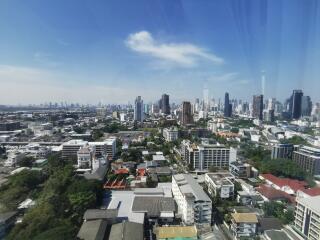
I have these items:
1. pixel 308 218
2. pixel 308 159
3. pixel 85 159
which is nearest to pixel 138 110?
pixel 85 159

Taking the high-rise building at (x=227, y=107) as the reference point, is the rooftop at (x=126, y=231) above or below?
below

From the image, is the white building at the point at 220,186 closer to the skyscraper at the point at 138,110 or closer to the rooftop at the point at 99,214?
the rooftop at the point at 99,214

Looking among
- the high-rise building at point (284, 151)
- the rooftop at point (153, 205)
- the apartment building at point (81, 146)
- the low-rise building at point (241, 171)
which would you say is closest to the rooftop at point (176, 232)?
the rooftop at point (153, 205)

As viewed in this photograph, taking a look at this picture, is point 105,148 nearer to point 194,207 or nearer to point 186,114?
point 194,207

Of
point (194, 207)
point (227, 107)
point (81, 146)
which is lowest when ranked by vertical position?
point (194, 207)

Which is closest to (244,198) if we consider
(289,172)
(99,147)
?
(289,172)

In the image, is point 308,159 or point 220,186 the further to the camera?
point 308,159

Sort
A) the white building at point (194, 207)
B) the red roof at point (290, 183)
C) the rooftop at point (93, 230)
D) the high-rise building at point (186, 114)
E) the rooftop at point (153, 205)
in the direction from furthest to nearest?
the high-rise building at point (186, 114)
the red roof at point (290, 183)
the rooftop at point (153, 205)
the white building at point (194, 207)
the rooftop at point (93, 230)
